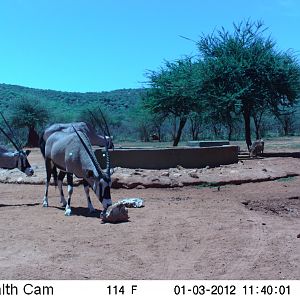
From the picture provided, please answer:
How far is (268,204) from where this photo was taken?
39.3ft

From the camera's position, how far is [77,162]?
1124 cm

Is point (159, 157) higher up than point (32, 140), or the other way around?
point (32, 140)

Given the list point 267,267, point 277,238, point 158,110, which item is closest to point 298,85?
point 158,110

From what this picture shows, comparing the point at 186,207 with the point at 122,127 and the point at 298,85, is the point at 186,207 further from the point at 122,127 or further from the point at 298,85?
the point at 122,127

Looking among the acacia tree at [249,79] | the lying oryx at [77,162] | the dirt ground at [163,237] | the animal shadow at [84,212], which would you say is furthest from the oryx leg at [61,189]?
the acacia tree at [249,79]

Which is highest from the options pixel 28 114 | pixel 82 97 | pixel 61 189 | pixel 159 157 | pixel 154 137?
pixel 82 97

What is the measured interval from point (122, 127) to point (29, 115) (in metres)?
15.5

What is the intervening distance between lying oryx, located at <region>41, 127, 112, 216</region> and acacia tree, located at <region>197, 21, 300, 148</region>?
43.7 ft

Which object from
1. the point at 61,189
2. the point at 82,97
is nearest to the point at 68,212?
the point at 61,189

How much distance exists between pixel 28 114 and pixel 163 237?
45.7m

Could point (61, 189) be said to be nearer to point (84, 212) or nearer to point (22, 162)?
point (84, 212)

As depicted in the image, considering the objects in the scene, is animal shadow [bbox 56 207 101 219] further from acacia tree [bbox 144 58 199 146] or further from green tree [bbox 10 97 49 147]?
green tree [bbox 10 97 49 147]

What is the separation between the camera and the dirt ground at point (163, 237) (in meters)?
6.68
